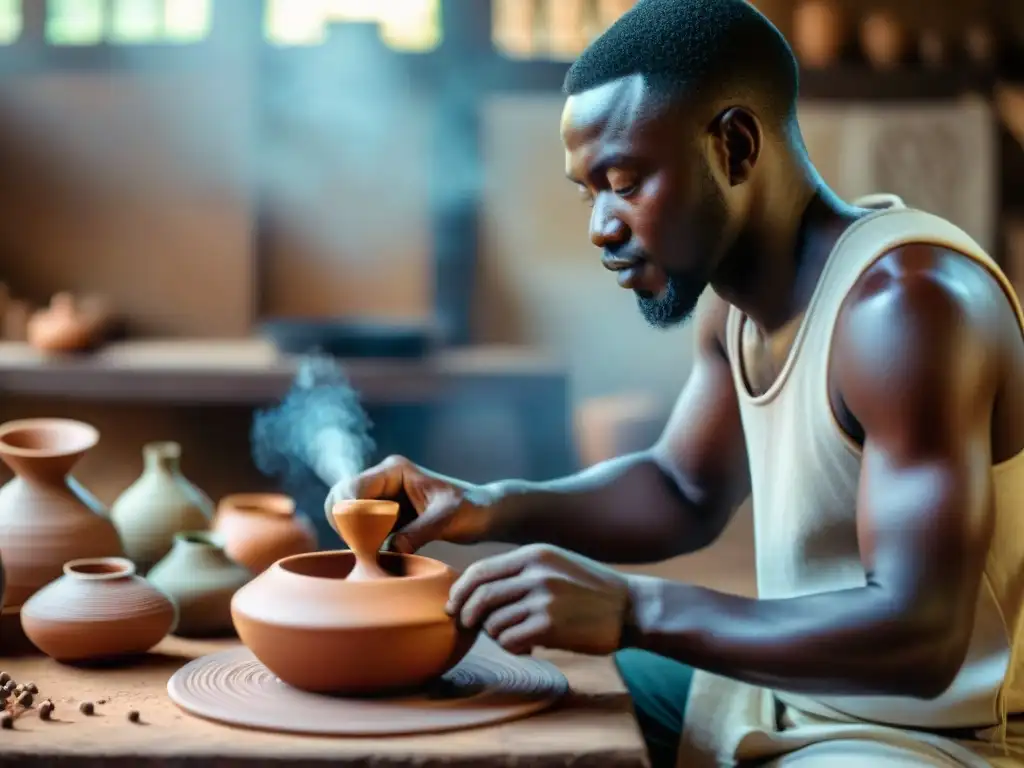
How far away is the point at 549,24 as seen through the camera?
618 centimetres

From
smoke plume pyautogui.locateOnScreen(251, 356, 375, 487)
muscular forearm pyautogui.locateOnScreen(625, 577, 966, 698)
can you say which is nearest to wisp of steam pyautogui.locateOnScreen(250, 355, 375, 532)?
smoke plume pyautogui.locateOnScreen(251, 356, 375, 487)

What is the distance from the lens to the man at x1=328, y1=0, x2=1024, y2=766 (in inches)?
64.3

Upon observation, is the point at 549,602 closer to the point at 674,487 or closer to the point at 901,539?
the point at 901,539

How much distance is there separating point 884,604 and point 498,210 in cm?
472

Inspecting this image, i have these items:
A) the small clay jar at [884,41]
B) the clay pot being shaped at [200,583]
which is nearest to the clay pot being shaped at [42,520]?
the clay pot being shaped at [200,583]

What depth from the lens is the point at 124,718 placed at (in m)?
1.74

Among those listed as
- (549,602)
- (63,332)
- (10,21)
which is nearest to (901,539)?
(549,602)

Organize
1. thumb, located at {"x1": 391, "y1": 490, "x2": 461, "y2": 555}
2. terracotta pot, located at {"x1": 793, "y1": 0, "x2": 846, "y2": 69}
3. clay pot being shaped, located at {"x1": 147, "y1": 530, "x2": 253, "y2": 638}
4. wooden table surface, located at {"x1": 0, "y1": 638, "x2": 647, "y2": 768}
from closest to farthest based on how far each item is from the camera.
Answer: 1. wooden table surface, located at {"x1": 0, "y1": 638, "x2": 647, "y2": 768}
2. thumb, located at {"x1": 391, "y1": 490, "x2": 461, "y2": 555}
3. clay pot being shaped, located at {"x1": 147, "y1": 530, "x2": 253, "y2": 638}
4. terracotta pot, located at {"x1": 793, "y1": 0, "x2": 846, "y2": 69}

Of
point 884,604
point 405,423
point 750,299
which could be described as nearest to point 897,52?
point 405,423

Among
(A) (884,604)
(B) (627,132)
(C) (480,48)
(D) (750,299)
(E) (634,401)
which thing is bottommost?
(E) (634,401)

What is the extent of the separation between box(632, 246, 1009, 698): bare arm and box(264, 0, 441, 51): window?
4.70 meters

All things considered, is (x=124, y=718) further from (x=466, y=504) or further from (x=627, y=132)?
(x=627, y=132)

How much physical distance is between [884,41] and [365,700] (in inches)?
213

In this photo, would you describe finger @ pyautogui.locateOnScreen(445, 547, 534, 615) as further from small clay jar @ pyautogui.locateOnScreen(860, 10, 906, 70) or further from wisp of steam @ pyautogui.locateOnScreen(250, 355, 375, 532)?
small clay jar @ pyautogui.locateOnScreen(860, 10, 906, 70)
